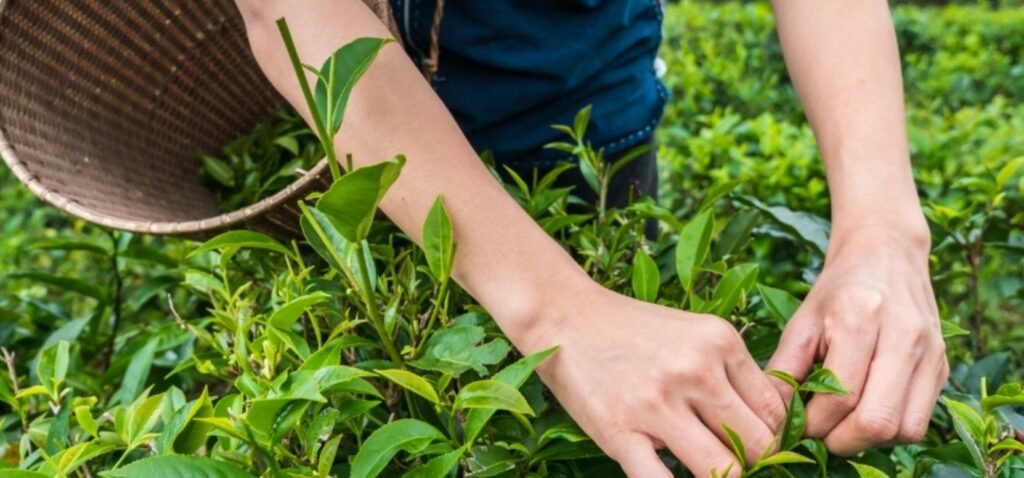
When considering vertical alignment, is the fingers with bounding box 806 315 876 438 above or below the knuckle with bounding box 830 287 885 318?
below

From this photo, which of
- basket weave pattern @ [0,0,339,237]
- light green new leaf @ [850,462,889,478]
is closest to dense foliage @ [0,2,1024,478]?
light green new leaf @ [850,462,889,478]

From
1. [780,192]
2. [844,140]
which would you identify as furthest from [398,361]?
[780,192]

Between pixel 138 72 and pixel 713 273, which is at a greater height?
pixel 138 72

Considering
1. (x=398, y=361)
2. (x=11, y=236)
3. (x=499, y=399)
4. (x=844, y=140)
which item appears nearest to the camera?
(x=499, y=399)

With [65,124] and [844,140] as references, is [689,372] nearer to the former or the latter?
[844,140]

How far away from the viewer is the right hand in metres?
0.82

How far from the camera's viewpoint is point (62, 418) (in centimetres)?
103

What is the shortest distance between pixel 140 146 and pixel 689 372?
104 cm

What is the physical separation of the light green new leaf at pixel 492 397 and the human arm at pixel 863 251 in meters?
0.29

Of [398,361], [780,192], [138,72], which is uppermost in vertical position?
[138,72]

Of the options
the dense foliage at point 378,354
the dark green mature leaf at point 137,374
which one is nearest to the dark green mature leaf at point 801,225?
the dense foliage at point 378,354

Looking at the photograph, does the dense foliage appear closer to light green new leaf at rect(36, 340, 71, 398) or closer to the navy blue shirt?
light green new leaf at rect(36, 340, 71, 398)

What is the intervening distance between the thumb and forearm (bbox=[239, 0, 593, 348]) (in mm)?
223

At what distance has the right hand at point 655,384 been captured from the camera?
32.4 inches
